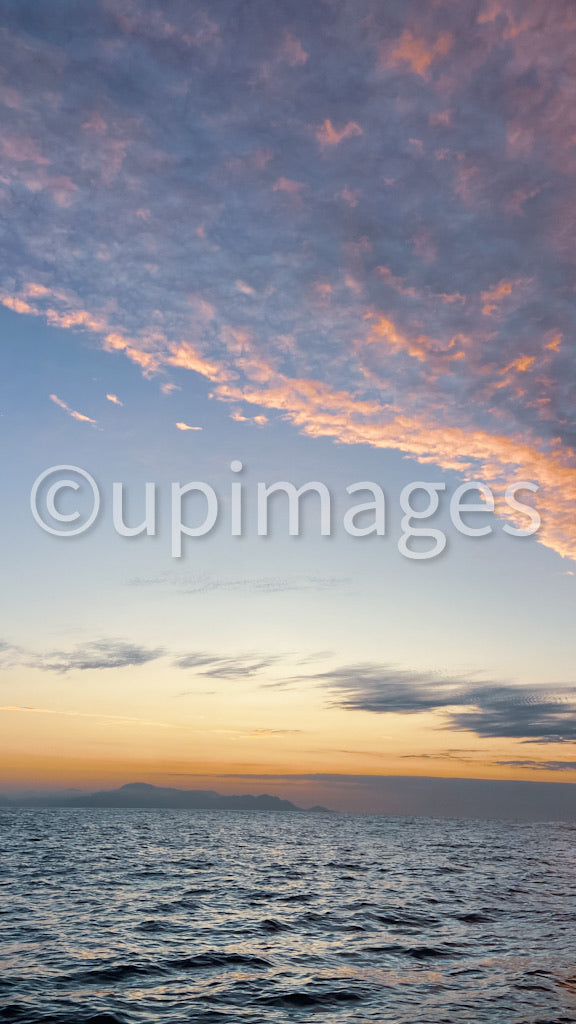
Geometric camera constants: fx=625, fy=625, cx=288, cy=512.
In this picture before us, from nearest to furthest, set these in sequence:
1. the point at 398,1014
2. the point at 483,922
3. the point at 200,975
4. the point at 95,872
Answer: the point at 398,1014 < the point at 200,975 < the point at 483,922 < the point at 95,872

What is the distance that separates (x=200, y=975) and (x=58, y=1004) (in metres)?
4.85

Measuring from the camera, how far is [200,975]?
20062 millimetres

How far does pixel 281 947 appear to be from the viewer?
23969 mm

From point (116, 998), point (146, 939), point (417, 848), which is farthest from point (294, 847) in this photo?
point (116, 998)

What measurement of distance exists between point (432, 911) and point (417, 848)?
188 ft

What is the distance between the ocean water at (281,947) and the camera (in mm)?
16922

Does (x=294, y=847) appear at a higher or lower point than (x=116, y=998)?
lower

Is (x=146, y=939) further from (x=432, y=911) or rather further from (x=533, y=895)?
(x=533, y=895)

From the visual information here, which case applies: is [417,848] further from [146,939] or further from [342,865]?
[146,939]

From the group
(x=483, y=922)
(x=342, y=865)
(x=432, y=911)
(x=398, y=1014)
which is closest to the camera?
(x=398, y=1014)

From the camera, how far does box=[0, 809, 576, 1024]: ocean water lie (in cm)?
1692

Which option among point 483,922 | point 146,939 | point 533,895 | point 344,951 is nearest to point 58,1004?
point 146,939

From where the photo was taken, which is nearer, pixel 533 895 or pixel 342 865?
pixel 533 895

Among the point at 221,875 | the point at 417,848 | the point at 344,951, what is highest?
the point at 344,951
